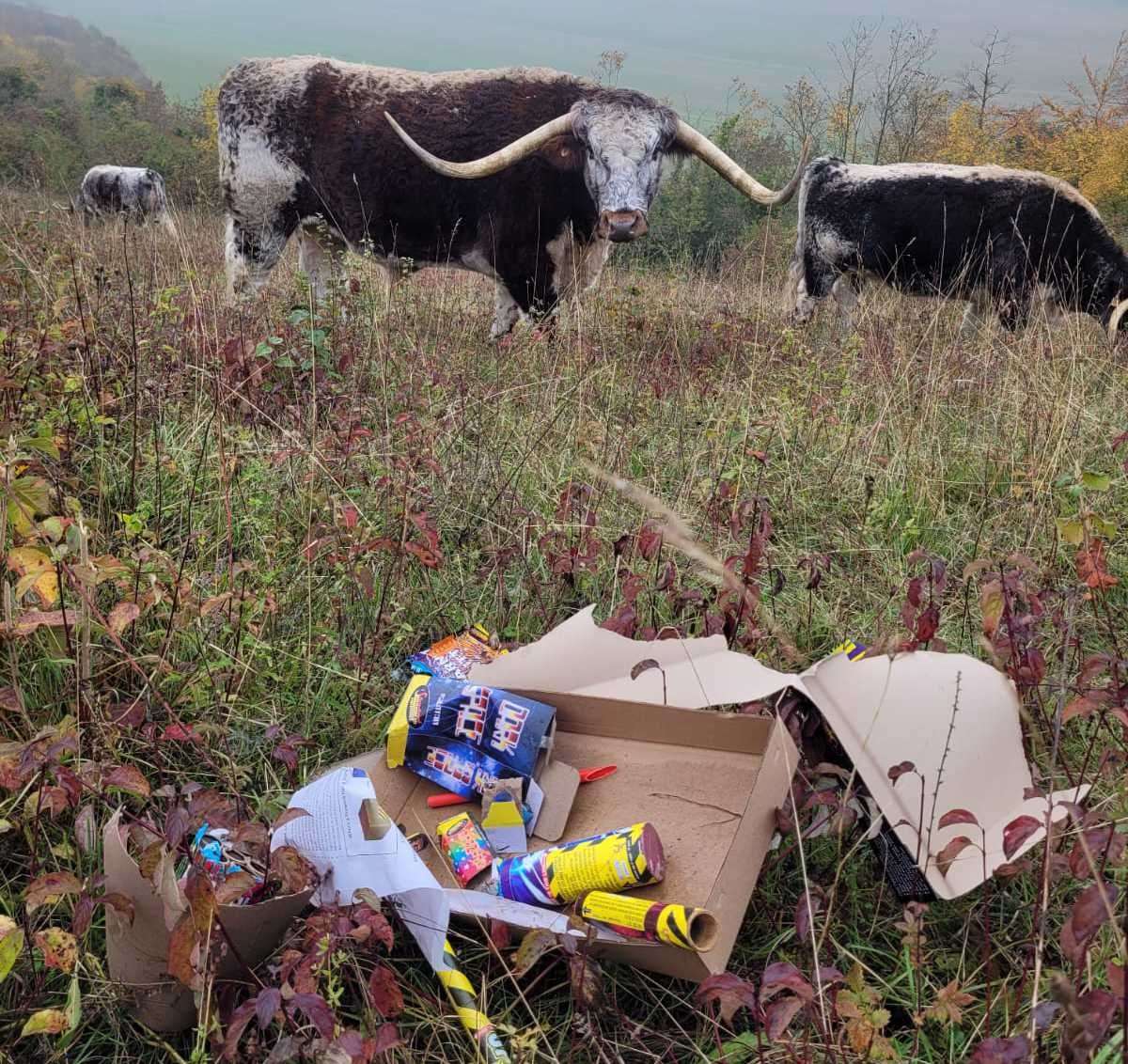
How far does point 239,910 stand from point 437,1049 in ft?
1.24

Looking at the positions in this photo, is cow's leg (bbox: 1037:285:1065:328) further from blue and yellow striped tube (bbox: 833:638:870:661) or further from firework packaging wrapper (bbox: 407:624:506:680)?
firework packaging wrapper (bbox: 407:624:506:680)

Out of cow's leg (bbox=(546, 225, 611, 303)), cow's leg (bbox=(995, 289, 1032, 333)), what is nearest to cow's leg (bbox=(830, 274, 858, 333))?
cow's leg (bbox=(995, 289, 1032, 333))

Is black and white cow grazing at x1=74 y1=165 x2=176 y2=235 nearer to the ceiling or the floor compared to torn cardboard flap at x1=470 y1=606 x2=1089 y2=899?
nearer to the ceiling

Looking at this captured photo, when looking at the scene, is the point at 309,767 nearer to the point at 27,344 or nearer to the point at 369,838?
the point at 369,838

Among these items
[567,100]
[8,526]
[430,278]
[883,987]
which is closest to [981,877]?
[883,987]

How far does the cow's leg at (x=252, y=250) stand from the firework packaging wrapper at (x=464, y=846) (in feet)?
15.6

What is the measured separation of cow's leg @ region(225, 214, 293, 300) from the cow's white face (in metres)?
1.94

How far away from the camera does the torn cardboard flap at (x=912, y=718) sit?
5.57 ft

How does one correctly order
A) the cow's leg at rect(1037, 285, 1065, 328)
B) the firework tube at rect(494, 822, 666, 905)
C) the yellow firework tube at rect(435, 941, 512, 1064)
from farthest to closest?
the cow's leg at rect(1037, 285, 1065, 328) < the firework tube at rect(494, 822, 666, 905) < the yellow firework tube at rect(435, 941, 512, 1064)

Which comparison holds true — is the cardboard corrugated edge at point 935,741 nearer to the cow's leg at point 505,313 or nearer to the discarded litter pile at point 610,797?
the discarded litter pile at point 610,797

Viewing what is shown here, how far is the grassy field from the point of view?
58.2 inches

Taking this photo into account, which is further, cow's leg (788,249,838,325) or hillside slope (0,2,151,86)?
hillside slope (0,2,151,86)

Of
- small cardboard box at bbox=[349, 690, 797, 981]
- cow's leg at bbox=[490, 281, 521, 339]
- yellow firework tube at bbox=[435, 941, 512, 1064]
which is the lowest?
yellow firework tube at bbox=[435, 941, 512, 1064]

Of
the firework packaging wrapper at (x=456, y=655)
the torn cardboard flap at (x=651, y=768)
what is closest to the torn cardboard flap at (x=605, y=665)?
the torn cardboard flap at (x=651, y=768)
